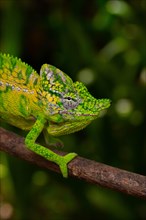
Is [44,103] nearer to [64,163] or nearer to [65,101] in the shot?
[65,101]

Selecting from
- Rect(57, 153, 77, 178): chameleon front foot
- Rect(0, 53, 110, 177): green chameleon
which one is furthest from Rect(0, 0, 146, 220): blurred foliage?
Rect(57, 153, 77, 178): chameleon front foot

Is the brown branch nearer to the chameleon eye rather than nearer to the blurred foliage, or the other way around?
the chameleon eye

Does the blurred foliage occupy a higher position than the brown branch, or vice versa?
the brown branch

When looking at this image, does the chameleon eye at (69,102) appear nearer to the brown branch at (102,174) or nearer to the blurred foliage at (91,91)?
the brown branch at (102,174)

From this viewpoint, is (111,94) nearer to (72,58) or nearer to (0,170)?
(72,58)

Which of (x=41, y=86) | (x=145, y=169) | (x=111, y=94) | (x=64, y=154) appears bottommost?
(x=145, y=169)

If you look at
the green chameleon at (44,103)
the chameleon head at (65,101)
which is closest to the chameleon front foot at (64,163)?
the green chameleon at (44,103)

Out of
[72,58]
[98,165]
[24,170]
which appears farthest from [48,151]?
[72,58]
